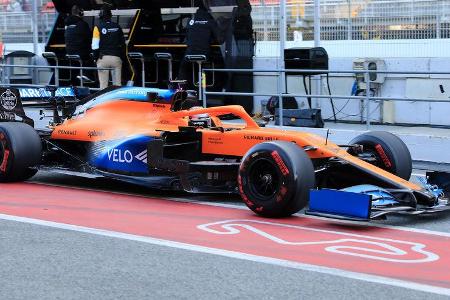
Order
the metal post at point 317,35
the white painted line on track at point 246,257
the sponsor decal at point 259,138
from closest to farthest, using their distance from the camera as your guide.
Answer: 1. the white painted line on track at point 246,257
2. the sponsor decal at point 259,138
3. the metal post at point 317,35

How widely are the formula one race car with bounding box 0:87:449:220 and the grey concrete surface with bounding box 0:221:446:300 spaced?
5.07ft

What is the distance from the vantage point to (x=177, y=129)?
32.0ft

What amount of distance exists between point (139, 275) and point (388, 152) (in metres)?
3.93

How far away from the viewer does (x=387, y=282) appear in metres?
6.00

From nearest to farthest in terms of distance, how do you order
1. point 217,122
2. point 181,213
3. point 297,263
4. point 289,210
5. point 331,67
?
point 297,263 < point 289,210 < point 181,213 < point 217,122 < point 331,67

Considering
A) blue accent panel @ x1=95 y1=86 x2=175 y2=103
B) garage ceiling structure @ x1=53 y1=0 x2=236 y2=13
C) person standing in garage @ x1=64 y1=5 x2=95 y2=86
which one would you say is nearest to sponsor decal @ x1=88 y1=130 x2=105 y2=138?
blue accent panel @ x1=95 y1=86 x2=175 y2=103

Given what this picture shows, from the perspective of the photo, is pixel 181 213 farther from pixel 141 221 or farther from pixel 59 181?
pixel 59 181

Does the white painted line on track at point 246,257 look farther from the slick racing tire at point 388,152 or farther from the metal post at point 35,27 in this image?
the metal post at point 35,27

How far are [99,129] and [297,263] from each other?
14.8ft

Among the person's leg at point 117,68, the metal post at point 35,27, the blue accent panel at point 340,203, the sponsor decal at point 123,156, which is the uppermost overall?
the metal post at point 35,27

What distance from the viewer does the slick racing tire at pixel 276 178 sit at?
8062 mm

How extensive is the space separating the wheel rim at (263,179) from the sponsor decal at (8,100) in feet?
15.0

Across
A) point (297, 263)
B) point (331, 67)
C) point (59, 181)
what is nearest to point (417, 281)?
point (297, 263)

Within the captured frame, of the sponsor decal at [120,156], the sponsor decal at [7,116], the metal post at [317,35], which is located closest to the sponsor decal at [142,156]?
the sponsor decal at [120,156]
